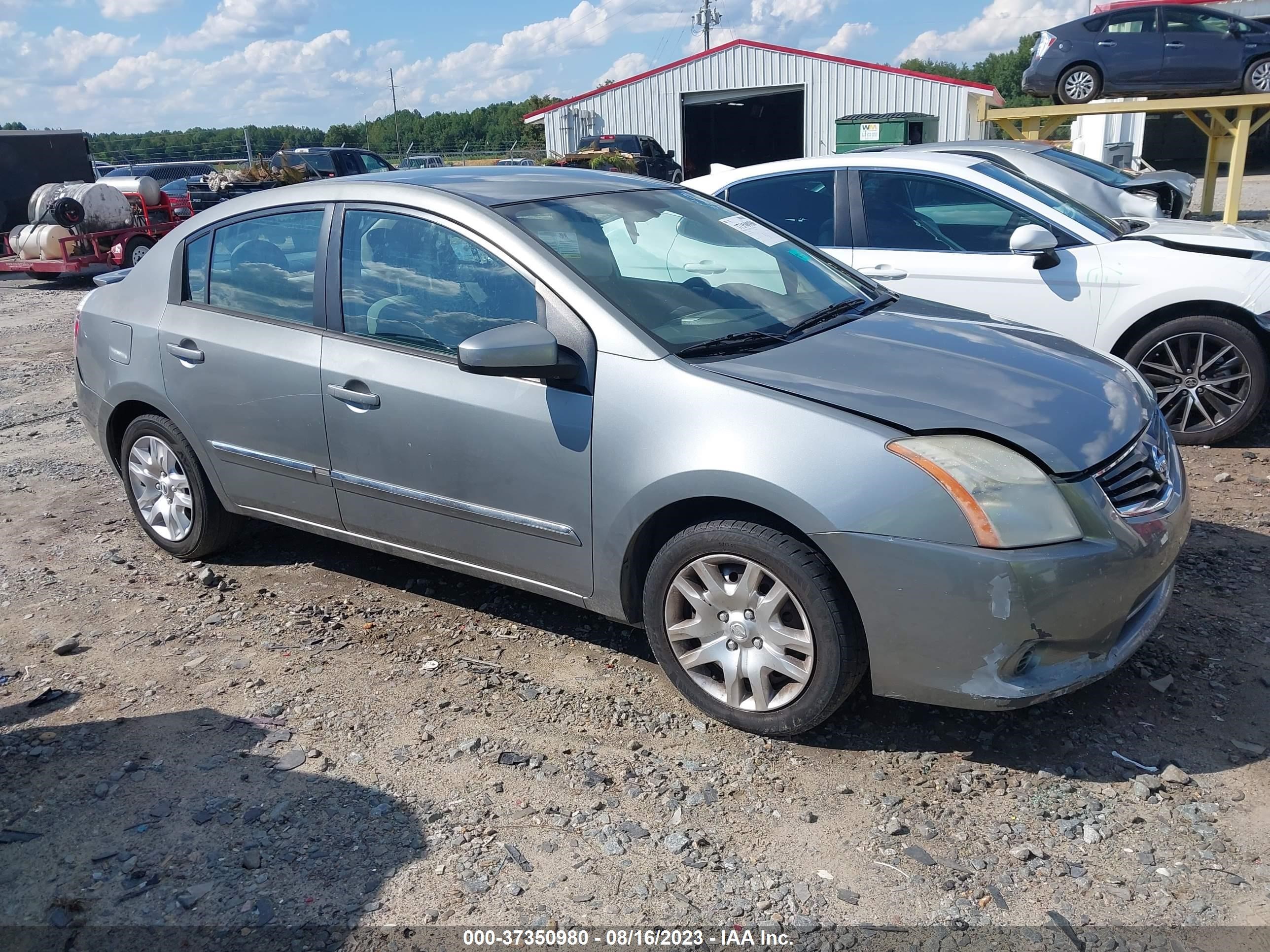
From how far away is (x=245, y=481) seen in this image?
4.35 m

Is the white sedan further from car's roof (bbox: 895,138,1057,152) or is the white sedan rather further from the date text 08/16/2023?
the date text 08/16/2023

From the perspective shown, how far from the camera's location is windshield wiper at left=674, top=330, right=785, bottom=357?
3.30 meters

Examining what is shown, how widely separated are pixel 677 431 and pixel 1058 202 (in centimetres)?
422

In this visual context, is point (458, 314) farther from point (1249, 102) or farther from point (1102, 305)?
point (1249, 102)

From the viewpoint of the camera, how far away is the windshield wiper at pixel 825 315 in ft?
11.8

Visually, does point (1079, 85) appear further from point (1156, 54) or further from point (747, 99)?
point (747, 99)

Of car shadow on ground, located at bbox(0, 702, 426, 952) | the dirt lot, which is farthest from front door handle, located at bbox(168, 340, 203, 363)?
car shadow on ground, located at bbox(0, 702, 426, 952)

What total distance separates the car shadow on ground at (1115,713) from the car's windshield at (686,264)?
1.29m

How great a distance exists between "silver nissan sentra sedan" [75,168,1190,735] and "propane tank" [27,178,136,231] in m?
13.9

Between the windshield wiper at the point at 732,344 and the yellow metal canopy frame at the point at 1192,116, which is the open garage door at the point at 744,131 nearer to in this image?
the yellow metal canopy frame at the point at 1192,116

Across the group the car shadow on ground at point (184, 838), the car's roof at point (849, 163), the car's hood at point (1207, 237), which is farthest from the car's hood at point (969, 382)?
the car's roof at point (849, 163)

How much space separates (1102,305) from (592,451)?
3869mm

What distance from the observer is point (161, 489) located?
480 centimetres

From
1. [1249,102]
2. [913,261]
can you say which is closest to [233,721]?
[913,261]
